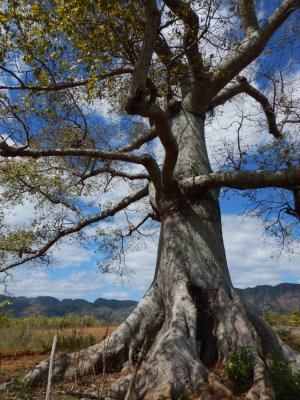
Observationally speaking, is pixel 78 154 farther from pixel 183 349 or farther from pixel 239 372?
pixel 239 372

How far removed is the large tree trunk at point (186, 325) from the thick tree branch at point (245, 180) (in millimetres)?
419

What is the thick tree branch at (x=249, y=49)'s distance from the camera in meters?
8.03

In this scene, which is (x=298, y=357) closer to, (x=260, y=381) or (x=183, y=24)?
(x=260, y=381)

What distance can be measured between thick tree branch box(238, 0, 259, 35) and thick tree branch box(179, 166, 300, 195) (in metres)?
3.71

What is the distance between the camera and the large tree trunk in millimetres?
5180

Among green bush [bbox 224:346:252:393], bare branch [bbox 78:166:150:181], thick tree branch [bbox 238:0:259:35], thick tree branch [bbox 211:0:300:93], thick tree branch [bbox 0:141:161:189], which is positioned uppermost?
thick tree branch [bbox 238:0:259:35]

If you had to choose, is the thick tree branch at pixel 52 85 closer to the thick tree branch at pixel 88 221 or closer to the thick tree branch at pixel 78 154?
the thick tree branch at pixel 78 154

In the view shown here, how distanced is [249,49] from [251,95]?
7.00 ft

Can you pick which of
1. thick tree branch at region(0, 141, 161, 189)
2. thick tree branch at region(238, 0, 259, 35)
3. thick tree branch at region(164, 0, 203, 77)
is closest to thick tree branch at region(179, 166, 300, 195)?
thick tree branch at region(0, 141, 161, 189)

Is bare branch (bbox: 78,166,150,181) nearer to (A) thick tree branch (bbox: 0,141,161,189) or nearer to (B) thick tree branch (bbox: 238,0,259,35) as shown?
(A) thick tree branch (bbox: 0,141,161,189)

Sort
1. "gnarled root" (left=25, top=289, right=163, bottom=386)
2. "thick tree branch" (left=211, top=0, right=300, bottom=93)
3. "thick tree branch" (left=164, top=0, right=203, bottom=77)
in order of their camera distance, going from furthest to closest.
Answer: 1. "thick tree branch" (left=211, top=0, right=300, bottom=93)
2. "thick tree branch" (left=164, top=0, right=203, bottom=77)
3. "gnarled root" (left=25, top=289, right=163, bottom=386)

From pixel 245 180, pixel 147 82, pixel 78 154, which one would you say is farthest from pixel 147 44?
pixel 245 180

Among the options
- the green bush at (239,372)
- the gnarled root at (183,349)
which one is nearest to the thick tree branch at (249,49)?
the gnarled root at (183,349)

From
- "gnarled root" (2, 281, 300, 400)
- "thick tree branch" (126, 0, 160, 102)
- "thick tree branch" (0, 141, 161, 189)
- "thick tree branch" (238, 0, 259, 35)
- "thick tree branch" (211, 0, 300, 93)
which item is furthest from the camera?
"thick tree branch" (238, 0, 259, 35)
